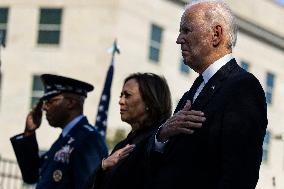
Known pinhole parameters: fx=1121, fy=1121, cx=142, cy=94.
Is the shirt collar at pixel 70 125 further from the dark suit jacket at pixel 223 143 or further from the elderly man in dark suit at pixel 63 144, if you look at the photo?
the dark suit jacket at pixel 223 143

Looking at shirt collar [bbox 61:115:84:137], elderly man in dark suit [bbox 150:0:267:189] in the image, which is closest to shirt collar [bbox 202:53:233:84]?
elderly man in dark suit [bbox 150:0:267:189]

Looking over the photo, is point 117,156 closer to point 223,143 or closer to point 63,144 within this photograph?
point 223,143

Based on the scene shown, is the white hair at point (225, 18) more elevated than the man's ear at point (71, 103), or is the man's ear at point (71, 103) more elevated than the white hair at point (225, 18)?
the white hair at point (225, 18)

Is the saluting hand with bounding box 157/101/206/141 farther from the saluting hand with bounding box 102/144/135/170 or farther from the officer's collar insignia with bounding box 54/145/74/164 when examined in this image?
the officer's collar insignia with bounding box 54/145/74/164

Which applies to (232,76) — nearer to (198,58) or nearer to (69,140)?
(198,58)

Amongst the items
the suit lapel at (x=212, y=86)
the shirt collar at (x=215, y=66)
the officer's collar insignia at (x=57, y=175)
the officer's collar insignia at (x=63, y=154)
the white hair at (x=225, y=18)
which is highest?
the white hair at (x=225, y=18)

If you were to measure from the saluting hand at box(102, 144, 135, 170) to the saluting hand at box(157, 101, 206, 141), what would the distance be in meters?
0.97

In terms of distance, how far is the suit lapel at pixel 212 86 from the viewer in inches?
203

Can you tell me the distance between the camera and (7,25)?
3462 cm

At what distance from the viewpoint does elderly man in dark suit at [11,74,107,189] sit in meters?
8.23

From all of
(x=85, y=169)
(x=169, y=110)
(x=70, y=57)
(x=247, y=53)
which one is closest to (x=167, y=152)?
(x=169, y=110)

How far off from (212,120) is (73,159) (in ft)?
11.1

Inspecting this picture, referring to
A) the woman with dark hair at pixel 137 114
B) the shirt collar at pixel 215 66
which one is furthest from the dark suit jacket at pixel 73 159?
the shirt collar at pixel 215 66

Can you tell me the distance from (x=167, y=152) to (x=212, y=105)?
0.32 m
